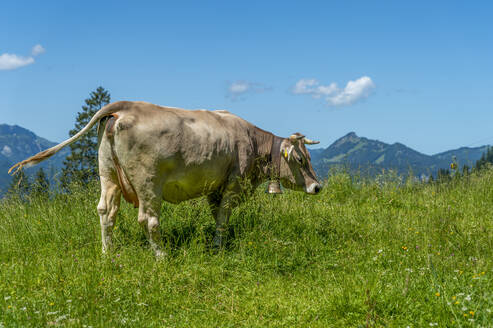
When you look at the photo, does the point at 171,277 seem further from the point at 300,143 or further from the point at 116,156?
the point at 300,143

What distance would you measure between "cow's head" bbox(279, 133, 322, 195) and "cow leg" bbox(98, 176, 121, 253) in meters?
2.80

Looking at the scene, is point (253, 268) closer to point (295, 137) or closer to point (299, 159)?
point (299, 159)

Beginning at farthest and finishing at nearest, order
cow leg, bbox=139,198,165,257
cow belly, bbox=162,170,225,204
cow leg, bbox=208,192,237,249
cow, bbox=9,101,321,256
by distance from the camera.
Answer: cow leg, bbox=208,192,237,249 → cow belly, bbox=162,170,225,204 → cow leg, bbox=139,198,165,257 → cow, bbox=9,101,321,256

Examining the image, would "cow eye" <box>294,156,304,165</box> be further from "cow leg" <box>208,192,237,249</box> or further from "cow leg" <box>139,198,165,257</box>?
"cow leg" <box>139,198,165,257</box>

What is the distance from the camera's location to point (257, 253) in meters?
6.06

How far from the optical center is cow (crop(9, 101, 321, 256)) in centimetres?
580

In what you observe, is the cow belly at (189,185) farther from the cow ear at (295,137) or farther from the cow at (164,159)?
the cow ear at (295,137)

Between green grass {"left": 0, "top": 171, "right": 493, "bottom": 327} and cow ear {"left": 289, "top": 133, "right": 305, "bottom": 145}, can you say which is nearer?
green grass {"left": 0, "top": 171, "right": 493, "bottom": 327}

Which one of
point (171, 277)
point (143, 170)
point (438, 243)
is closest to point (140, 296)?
point (171, 277)

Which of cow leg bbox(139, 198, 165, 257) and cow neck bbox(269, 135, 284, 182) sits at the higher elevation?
cow neck bbox(269, 135, 284, 182)

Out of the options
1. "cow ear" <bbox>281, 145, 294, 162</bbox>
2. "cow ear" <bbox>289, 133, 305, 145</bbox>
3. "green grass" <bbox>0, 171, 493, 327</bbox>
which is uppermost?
"cow ear" <bbox>289, 133, 305, 145</bbox>

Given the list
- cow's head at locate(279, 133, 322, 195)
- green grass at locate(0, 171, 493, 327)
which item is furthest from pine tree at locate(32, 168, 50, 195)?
cow's head at locate(279, 133, 322, 195)

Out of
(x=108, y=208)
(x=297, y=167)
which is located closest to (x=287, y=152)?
(x=297, y=167)

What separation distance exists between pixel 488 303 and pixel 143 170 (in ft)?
13.9
